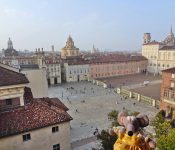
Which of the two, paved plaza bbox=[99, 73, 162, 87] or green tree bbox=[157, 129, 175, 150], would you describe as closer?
green tree bbox=[157, 129, 175, 150]

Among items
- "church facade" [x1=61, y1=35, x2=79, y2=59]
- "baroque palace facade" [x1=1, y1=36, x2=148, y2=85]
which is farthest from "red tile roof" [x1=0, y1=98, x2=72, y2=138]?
"church facade" [x1=61, y1=35, x2=79, y2=59]

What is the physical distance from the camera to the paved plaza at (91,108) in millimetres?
27814

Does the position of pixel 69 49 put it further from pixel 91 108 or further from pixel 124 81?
pixel 91 108

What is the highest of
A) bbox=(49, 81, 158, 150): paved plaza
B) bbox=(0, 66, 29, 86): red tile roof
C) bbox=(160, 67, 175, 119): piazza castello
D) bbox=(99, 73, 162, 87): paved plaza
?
bbox=(0, 66, 29, 86): red tile roof

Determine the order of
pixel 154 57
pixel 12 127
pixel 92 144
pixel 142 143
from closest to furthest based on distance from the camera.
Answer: pixel 142 143, pixel 12 127, pixel 92 144, pixel 154 57

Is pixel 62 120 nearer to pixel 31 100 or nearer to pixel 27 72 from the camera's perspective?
pixel 31 100

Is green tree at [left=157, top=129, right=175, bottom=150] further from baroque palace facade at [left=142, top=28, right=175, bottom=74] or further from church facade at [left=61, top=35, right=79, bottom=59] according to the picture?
church facade at [left=61, top=35, right=79, bottom=59]

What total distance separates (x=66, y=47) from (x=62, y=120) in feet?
275

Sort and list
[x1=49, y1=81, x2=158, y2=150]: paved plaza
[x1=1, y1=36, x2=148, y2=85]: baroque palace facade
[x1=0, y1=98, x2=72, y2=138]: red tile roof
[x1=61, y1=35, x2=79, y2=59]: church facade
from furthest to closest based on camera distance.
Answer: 1. [x1=61, y1=35, x2=79, y2=59]: church facade
2. [x1=1, y1=36, x2=148, y2=85]: baroque palace facade
3. [x1=49, y1=81, x2=158, y2=150]: paved plaza
4. [x1=0, y1=98, x2=72, y2=138]: red tile roof

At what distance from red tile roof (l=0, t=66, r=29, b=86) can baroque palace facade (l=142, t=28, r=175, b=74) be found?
246ft

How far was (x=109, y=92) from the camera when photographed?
53469mm

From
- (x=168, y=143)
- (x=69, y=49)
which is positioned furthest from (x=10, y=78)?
(x=69, y=49)

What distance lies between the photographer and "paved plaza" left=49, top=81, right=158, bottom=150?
27.8 meters

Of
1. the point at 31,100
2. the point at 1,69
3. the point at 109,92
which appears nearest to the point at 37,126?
the point at 31,100
